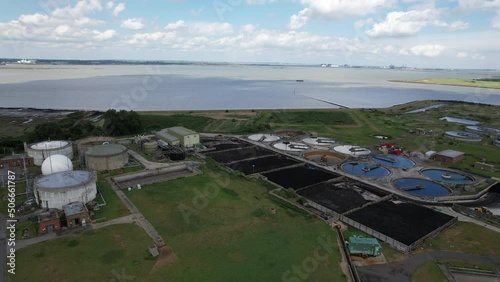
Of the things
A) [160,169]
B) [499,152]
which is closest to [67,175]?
[160,169]

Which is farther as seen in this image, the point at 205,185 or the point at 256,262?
the point at 205,185

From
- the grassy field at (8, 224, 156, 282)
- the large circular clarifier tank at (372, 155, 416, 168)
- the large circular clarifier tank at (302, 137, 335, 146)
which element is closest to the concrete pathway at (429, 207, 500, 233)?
the large circular clarifier tank at (372, 155, 416, 168)

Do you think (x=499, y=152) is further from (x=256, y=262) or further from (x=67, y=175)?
(x=67, y=175)

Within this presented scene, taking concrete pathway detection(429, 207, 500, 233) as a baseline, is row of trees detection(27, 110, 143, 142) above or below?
above

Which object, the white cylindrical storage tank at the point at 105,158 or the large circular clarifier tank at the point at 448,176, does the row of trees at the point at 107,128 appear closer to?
the white cylindrical storage tank at the point at 105,158

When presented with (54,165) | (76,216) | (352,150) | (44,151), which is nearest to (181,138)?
(44,151)

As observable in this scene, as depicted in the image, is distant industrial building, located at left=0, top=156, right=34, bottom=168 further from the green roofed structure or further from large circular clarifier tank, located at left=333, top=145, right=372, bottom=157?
large circular clarifier tank, located at left=333, top=145, right=372, bottom=157
